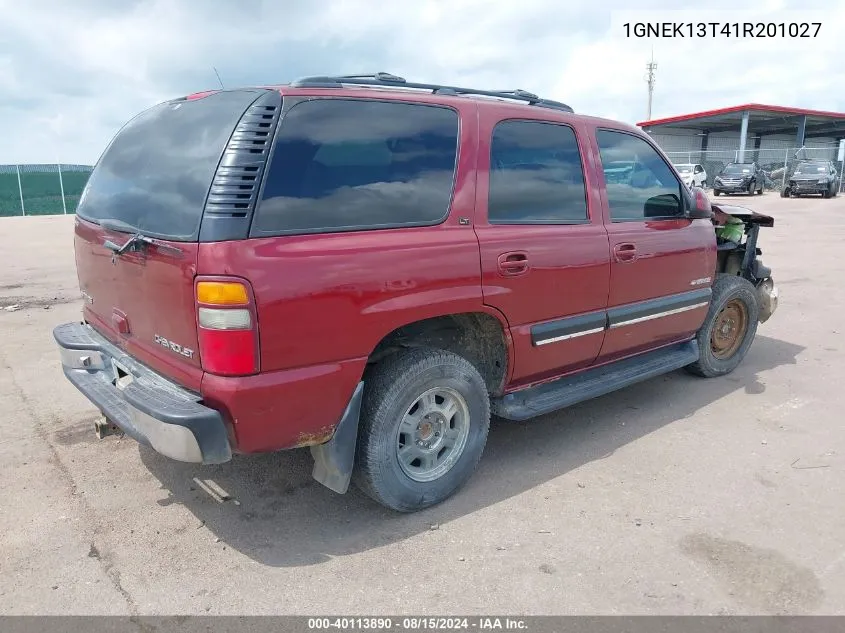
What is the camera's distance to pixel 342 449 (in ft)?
9.23

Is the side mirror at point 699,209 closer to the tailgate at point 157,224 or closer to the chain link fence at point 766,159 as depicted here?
the tailgate at point 157,224

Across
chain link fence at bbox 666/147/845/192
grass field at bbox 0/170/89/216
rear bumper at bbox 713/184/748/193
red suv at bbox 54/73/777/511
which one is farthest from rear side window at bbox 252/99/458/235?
chain link fence at bbox 666/147/845/192

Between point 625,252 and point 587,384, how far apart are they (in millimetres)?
851


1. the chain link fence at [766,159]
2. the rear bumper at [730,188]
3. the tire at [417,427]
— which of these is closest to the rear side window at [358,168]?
the tire at [417,427]

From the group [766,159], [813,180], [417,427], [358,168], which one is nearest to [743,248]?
[417,427]

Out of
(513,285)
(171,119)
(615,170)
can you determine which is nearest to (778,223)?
(615,170)

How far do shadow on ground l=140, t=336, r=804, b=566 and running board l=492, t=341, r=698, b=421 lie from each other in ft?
1.09

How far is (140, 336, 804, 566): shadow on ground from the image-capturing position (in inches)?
116

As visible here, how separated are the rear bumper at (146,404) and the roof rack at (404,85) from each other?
1469 mm

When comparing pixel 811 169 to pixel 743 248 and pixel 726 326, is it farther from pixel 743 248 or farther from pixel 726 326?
pixel 726 326

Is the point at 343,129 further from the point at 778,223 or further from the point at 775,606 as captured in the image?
the point at 778,223

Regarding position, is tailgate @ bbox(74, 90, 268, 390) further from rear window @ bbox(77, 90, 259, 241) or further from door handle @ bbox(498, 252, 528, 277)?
door handle @ bbox(498, 252, 528, 277)

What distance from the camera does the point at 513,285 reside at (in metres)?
3.26

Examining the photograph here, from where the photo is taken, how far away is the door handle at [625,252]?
3.80 m
